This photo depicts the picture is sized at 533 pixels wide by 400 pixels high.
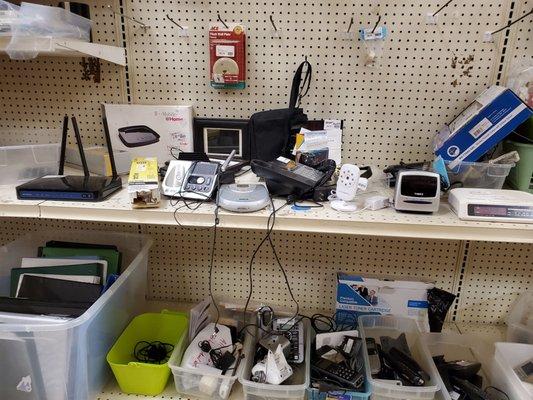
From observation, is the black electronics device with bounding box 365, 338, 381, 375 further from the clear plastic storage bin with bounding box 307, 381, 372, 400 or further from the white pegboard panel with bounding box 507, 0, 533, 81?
the white pegboard panel with bounding box 507, 0, 533, 81

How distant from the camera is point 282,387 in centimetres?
100

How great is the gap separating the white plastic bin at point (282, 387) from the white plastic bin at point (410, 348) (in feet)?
0.57

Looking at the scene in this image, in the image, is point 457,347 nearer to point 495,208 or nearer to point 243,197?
point 495,208

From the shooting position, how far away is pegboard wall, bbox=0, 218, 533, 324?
127 centimetres

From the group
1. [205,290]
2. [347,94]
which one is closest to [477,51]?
[347,94]

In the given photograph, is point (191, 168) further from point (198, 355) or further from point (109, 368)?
point (109, 368)

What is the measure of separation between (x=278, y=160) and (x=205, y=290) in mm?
647

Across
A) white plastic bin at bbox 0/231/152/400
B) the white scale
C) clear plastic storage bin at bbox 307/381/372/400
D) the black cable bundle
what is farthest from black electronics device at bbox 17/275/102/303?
the white scale

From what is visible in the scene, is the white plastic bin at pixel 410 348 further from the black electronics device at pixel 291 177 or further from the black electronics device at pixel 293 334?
the black electronics device at pixel 291 177

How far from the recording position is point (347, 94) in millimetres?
1151

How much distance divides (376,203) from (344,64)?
1.56 ft

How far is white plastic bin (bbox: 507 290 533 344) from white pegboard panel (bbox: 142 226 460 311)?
0.22 m

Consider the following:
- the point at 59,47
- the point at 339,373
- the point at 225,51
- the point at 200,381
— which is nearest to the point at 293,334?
the point at 339,373

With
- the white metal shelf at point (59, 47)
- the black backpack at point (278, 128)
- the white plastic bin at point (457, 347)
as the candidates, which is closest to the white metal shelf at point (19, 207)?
the white metal shelf at point (59, 47)
